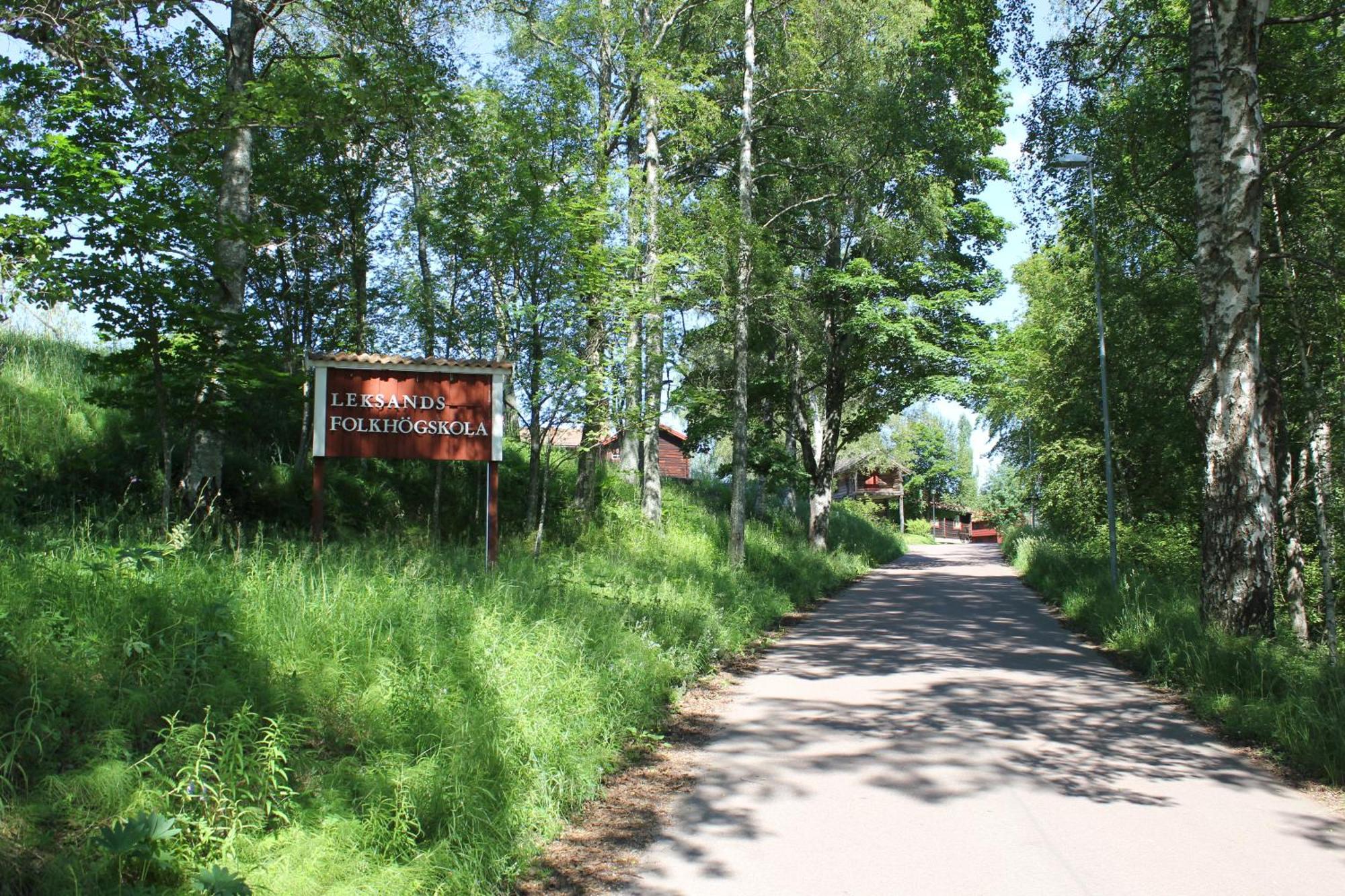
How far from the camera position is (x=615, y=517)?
17.8m

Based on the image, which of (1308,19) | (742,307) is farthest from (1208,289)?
(742,307)

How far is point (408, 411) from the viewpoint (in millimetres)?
10477

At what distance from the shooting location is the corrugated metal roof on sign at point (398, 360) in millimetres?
10281

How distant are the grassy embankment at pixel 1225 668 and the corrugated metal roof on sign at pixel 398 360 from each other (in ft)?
25.3

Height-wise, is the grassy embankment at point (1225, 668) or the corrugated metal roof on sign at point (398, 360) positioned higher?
the corrugated metal roof on sign at point (398, 360)

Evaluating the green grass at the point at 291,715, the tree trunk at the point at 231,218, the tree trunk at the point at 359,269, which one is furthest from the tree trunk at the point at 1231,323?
the tree trunk at the point at 359,269

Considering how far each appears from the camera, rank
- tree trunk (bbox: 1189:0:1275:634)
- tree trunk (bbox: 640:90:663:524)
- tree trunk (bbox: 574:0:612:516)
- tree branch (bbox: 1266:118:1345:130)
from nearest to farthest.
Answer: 1. tree trunk (bbox: 1189:0:1275:634)
2. tree branch (bbox: 1266:118:1345:130)
3. tree trunk (bbox: 574:0:612:516)
4. tree trunk (bbox: 640:90:663:524)

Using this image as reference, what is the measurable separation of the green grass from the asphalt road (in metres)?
0.91

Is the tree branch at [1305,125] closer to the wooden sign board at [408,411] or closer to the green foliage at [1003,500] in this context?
the wooden sign board at [408,411]

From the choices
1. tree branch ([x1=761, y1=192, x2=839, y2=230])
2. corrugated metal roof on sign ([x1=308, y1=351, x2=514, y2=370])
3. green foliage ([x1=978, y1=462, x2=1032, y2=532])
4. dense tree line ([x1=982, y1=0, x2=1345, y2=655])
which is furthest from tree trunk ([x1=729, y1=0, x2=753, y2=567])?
green foliage ([x1=978, y1=462, x2=1032, y2=532])

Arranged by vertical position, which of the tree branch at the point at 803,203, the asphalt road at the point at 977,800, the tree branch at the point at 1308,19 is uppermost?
the tree branch at the point at 803,203

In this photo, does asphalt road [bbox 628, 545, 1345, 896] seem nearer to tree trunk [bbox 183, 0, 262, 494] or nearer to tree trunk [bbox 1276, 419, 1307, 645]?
tree trunk [bbox 183, 0, 262, 494]

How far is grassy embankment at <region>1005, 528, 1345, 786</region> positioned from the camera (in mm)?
6410

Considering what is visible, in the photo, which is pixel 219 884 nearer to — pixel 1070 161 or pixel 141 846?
pixel 141 846
